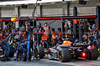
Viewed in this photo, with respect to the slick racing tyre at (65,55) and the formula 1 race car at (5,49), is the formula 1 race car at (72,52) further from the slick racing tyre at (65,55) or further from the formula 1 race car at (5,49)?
the formula 1 race car at (5,49)

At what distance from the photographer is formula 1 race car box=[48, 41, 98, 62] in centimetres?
1067

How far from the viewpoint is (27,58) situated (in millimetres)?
11250


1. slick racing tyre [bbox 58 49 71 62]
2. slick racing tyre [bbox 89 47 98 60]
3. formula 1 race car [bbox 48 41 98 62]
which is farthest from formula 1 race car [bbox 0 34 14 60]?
slick racing tyre [bbox 89 47 98 60]

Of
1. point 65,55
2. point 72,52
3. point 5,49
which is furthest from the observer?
point 5,49

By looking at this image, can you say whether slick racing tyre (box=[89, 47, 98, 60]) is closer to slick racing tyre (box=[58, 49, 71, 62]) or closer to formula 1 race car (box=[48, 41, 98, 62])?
formula 1 race car (box=[48, 41, 98, 62])

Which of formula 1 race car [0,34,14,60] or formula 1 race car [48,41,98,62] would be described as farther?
formula 1 race car [0,34,14,60]

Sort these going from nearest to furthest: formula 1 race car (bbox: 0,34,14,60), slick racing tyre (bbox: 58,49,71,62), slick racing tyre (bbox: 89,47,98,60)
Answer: slick racing tyre (bbox: 58,49,71,62)
slick racing tyre (bbox: 89,47,98,60)
formula 1 race car (bbox: 0,34,14,60)

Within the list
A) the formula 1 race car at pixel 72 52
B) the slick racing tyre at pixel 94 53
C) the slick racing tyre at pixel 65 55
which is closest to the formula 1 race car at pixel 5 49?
the formula 1 race car at pixel 72 52

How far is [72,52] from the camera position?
11195 mm

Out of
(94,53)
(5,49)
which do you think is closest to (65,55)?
(94,53)

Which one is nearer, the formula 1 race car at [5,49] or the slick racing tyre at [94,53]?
the slick racing tyre at [94,53]

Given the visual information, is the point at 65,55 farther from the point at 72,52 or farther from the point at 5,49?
the point at 5,49

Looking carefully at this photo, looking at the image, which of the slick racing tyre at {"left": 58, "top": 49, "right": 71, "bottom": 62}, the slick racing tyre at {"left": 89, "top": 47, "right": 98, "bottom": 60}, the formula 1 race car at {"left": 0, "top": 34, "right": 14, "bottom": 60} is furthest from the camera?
the formula 1 race car at {"left": 0, "top": 34, "right": 14, "bottom": 60}

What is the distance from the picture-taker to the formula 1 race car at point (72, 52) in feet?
35.0
